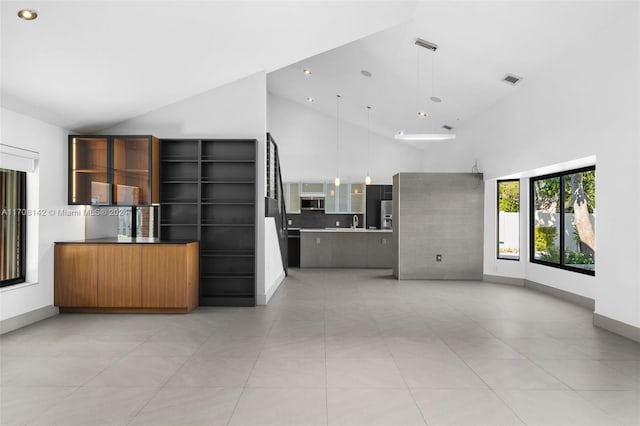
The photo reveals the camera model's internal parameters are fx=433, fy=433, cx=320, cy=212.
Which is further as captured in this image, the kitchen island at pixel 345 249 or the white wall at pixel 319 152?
the white wall at pixel 319 152

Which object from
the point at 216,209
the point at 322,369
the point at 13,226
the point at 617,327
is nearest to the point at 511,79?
the point at 617,327

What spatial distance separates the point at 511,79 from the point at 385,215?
5963mm

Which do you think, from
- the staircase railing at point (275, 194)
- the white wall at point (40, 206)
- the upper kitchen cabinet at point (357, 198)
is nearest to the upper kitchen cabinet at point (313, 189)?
the upper kitchen cabinet at point (357, 198)

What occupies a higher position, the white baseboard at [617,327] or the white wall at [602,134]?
the white wall at [602,134]

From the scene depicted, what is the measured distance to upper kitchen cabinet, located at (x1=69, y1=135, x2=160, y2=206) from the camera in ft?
19.9

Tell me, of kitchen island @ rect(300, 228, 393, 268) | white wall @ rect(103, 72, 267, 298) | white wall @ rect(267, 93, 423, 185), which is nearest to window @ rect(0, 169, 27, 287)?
white wall @ rect(103, 72, 267, 298)

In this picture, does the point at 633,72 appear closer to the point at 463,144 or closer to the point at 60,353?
the point at 463,144

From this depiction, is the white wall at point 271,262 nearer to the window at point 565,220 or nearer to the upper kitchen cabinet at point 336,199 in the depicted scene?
the upper kitchen cabinet at point 336,199

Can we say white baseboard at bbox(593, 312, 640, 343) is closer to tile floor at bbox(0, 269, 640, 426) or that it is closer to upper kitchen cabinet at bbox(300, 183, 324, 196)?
tile floor at bbox(0, 269, 640, 426)

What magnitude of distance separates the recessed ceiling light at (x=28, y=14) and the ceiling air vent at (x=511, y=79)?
6.52 metres

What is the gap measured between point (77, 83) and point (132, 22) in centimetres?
128

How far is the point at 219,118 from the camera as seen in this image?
664 centimetres

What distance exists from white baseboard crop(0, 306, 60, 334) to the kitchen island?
6377mm

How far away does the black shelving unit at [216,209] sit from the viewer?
21.5ft
